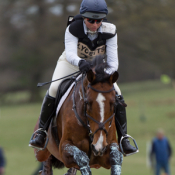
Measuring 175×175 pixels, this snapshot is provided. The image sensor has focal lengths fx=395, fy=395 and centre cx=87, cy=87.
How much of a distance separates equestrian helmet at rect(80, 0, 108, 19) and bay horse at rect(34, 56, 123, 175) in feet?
2.59

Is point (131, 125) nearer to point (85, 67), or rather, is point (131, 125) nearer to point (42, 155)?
point (42, 155)

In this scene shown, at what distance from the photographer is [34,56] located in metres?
33.2

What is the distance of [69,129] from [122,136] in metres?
0.95

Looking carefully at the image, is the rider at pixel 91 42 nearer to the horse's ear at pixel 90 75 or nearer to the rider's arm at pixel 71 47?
the rider's arm at pixel 71 47

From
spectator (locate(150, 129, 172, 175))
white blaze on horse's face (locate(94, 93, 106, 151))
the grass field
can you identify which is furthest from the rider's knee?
the grass field

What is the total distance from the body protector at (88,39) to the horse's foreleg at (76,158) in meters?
1.50

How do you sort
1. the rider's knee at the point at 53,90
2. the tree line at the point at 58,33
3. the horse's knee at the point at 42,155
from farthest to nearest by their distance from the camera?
1. the tree line at the point at 58,33
2. the horse's knee at the point at 42,155
3. the rider's knee at the point at 53,90

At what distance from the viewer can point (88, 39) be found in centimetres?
621

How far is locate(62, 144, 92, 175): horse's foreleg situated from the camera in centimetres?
538

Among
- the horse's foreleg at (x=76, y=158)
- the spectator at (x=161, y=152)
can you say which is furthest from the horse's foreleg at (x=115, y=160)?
the spectator at (x=161, y=152)

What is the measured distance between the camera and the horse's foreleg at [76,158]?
5.38m

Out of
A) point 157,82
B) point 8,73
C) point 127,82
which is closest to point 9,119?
point 8,73

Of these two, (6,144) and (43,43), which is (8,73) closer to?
(43,43)

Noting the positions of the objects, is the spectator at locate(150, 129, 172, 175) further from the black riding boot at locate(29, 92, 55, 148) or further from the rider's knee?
the rider's knee
